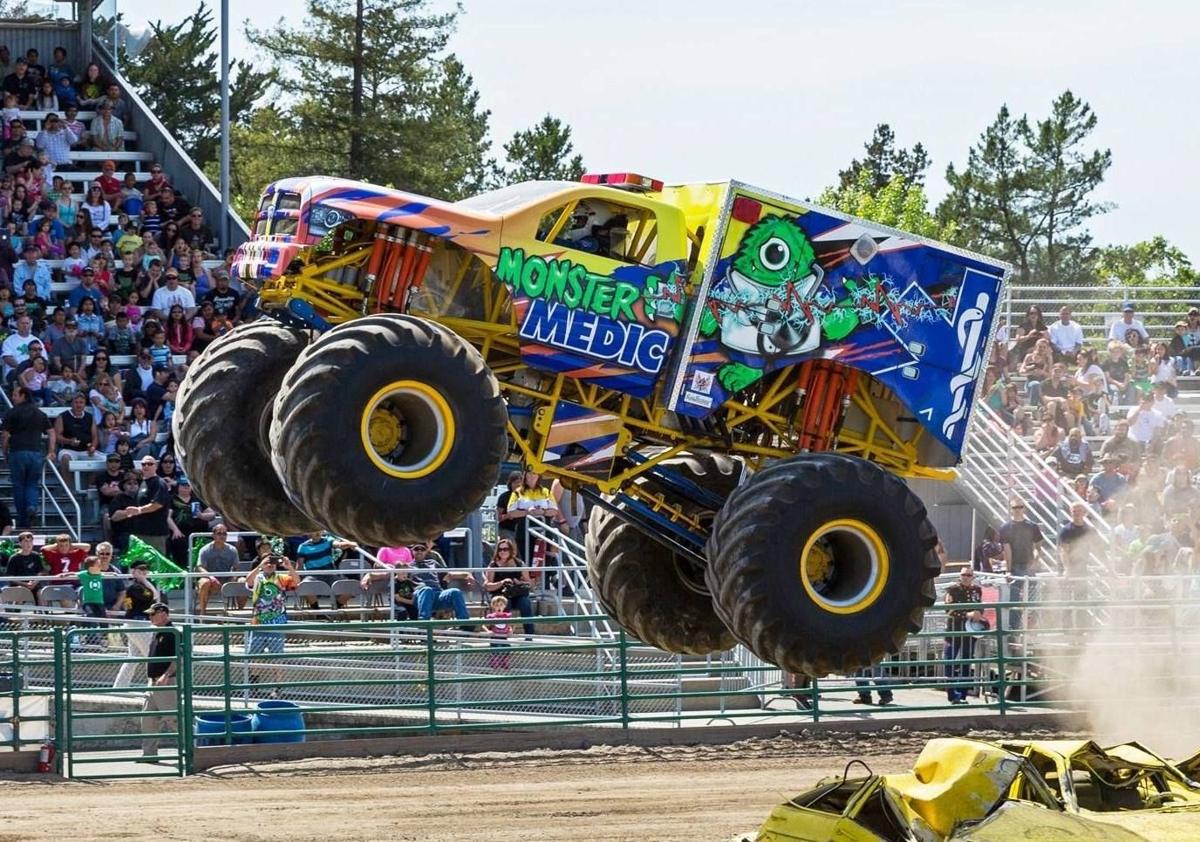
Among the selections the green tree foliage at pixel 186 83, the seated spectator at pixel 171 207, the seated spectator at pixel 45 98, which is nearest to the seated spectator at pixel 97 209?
the seated spectator at pixel 171 207

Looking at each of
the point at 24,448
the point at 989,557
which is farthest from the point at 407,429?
Result: the point at 989,557

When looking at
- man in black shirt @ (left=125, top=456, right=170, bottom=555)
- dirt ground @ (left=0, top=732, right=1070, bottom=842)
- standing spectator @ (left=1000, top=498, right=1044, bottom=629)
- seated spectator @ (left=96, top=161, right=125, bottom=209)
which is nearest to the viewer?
dirt ground @ (left=0, top=732, right=1070, bottom=842)

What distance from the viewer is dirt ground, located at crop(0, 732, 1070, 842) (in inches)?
730

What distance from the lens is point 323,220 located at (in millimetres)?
10828

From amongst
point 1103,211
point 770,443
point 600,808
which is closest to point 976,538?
point 600,808

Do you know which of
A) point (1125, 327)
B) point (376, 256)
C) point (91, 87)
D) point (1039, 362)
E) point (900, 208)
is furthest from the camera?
point (900, 208)

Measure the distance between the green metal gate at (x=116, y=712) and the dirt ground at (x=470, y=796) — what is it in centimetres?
49

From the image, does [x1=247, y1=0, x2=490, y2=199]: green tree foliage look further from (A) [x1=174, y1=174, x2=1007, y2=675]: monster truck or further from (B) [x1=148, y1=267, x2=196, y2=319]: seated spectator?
(A) [x1=174, y1=174, x2=1007, y2=675]: monster truck

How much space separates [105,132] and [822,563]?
22.4m

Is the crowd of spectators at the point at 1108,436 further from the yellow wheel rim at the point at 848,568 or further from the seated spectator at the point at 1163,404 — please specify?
the yellow wheel rim at the point at 848,568

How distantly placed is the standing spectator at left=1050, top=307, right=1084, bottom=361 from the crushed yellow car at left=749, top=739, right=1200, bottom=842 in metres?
16.0

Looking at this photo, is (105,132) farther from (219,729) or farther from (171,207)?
(219,729)

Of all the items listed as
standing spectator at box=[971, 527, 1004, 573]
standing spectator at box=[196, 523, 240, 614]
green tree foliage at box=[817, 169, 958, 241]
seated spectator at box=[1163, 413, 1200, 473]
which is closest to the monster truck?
standing spectator at box=[196, 523, 240, 614]

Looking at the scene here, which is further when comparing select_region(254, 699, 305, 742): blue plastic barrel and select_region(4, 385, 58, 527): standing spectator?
select_region(4, 385, 58, 527): standing spectator
